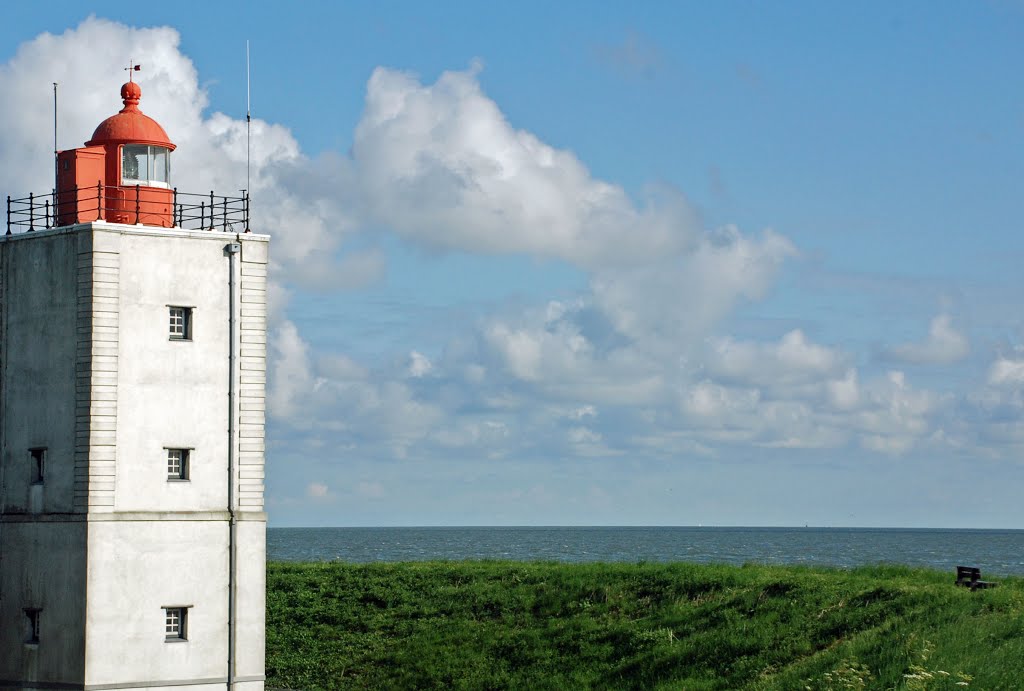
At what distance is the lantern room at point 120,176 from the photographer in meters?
33.9

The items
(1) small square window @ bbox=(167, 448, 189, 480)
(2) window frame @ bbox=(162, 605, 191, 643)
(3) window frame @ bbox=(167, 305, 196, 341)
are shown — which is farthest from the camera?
(3) window frame @ bbox=(167, 305, 196, 341)

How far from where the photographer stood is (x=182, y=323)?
3356 centimetres

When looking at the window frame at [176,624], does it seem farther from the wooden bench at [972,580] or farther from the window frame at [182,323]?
the wooden bench at [972,580]

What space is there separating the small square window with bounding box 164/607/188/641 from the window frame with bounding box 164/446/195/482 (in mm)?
3267

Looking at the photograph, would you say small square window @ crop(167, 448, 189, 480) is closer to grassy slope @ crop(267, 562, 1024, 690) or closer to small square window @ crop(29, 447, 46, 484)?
small square window @ crop(29, 447, 46, 484)

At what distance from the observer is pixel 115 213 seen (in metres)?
33.9

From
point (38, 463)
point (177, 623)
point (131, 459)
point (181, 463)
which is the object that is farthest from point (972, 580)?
point (38, 463)

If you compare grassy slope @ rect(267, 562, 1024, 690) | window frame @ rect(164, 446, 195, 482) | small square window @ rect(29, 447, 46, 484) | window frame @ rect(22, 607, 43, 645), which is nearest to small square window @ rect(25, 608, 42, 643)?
window frame @ rect(22, 607, 43, 645)

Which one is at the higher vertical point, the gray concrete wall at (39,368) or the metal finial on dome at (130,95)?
the metal finial on dome at (130,95)

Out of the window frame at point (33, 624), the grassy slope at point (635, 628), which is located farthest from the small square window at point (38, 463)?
the grassy slope at point (635, 628)

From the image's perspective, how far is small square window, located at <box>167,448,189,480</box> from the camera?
33.1m

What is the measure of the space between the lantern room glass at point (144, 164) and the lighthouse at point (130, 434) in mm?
37

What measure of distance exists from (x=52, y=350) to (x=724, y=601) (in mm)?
22045

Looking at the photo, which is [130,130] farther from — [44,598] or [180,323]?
[44,598]
